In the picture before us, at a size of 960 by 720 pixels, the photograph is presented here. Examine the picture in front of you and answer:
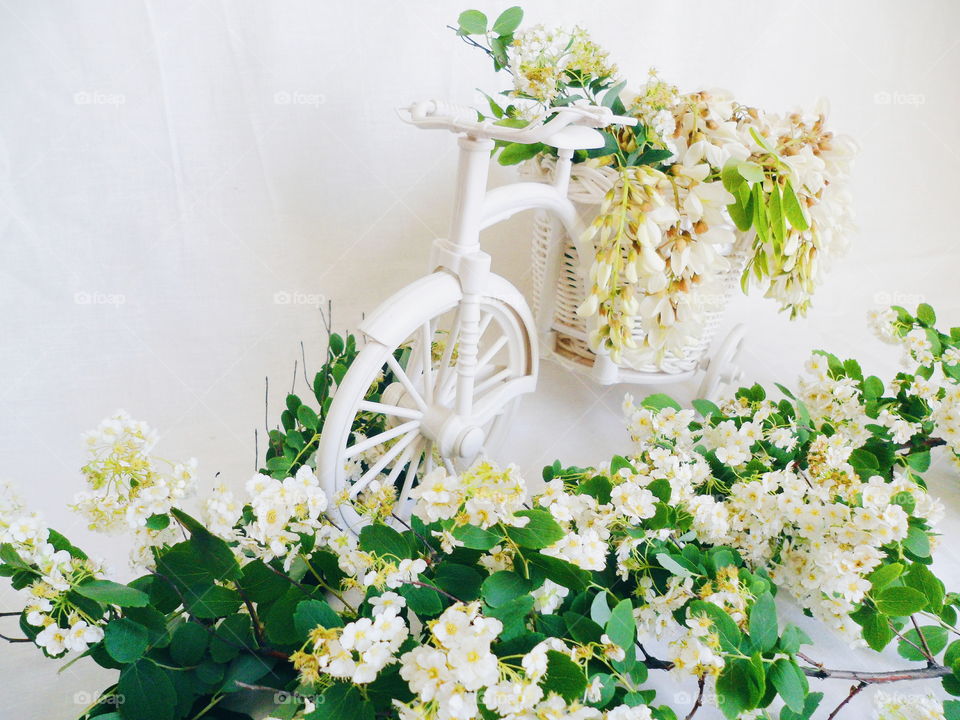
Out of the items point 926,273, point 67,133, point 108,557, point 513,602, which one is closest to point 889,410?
point 513,602

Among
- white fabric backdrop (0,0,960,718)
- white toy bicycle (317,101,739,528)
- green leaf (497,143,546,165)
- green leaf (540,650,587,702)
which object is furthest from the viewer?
white fabric backdrop (0,0,960,718)

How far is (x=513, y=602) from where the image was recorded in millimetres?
612

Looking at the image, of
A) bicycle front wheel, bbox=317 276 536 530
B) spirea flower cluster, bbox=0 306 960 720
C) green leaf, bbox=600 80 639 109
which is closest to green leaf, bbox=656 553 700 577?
spirea flower cluster, bbox=0 306 960 720

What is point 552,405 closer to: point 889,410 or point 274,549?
point 889,410

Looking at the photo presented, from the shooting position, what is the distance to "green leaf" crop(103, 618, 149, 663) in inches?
23.9

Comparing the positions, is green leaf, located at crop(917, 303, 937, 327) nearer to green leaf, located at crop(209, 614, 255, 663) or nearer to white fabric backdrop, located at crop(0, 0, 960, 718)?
white fabric backdrop, located at crop(0, 0, 960, 718)

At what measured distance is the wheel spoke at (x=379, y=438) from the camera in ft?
3.04

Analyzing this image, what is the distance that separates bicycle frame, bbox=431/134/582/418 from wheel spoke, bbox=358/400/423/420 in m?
0.06

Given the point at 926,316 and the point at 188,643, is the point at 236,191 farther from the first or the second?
the point at 926,316

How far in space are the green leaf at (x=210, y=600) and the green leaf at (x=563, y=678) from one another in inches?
11.9

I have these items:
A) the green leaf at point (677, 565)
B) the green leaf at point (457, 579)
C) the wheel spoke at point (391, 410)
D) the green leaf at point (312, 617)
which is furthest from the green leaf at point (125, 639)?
the green leaf at point (677, 565)

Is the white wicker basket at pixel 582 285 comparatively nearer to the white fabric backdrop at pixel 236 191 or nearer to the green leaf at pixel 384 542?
the white fabric backdrop at pixel 236 191

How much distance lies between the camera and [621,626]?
2.04 feet

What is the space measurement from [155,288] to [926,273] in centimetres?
184
